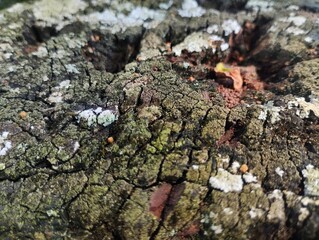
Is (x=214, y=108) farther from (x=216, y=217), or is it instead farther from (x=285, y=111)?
(x=216, y=217)

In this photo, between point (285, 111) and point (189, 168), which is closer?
point (189, 168)

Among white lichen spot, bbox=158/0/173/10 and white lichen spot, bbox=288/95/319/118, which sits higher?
white lichen spot, bbox=158/0/173/10

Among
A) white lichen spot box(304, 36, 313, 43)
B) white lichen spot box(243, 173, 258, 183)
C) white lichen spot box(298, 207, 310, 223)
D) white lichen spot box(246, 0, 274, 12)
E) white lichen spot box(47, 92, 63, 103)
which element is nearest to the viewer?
white lichen spot box(298, 207, 310, 223)

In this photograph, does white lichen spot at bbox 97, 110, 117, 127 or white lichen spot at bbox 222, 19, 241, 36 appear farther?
white lichen spot at bbox 222, 19, 241, 36

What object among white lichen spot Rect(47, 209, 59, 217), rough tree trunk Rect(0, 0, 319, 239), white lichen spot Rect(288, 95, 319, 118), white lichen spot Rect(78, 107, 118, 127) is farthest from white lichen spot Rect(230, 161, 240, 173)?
white lichen spot Rect(47, 209, 59, 217)

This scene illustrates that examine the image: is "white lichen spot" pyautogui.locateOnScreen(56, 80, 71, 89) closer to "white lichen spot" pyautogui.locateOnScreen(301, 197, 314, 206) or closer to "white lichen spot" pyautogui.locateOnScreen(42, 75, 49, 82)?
"white lichen spot" pyautogui.locateOnScreen(42, 75, 49, 82)

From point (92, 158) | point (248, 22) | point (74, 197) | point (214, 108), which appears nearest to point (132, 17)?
point (248, 22)

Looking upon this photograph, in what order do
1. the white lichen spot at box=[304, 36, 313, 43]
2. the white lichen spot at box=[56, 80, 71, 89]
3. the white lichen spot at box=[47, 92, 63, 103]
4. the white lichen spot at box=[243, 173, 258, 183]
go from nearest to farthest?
1. the white lichen spot at box=[243, 173, 258, 183]
2. the white lichen spot at box=[47, 92, 63, 103]
3. the white lichen spot at box=[56, 80, 71, 89]
4. the white lichen spot at box=[304, 36, 313, 43]

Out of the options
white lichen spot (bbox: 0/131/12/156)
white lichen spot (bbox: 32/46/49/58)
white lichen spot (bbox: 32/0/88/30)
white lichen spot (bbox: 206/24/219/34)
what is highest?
white lichen spot (bbox: 206/24/219/34)
